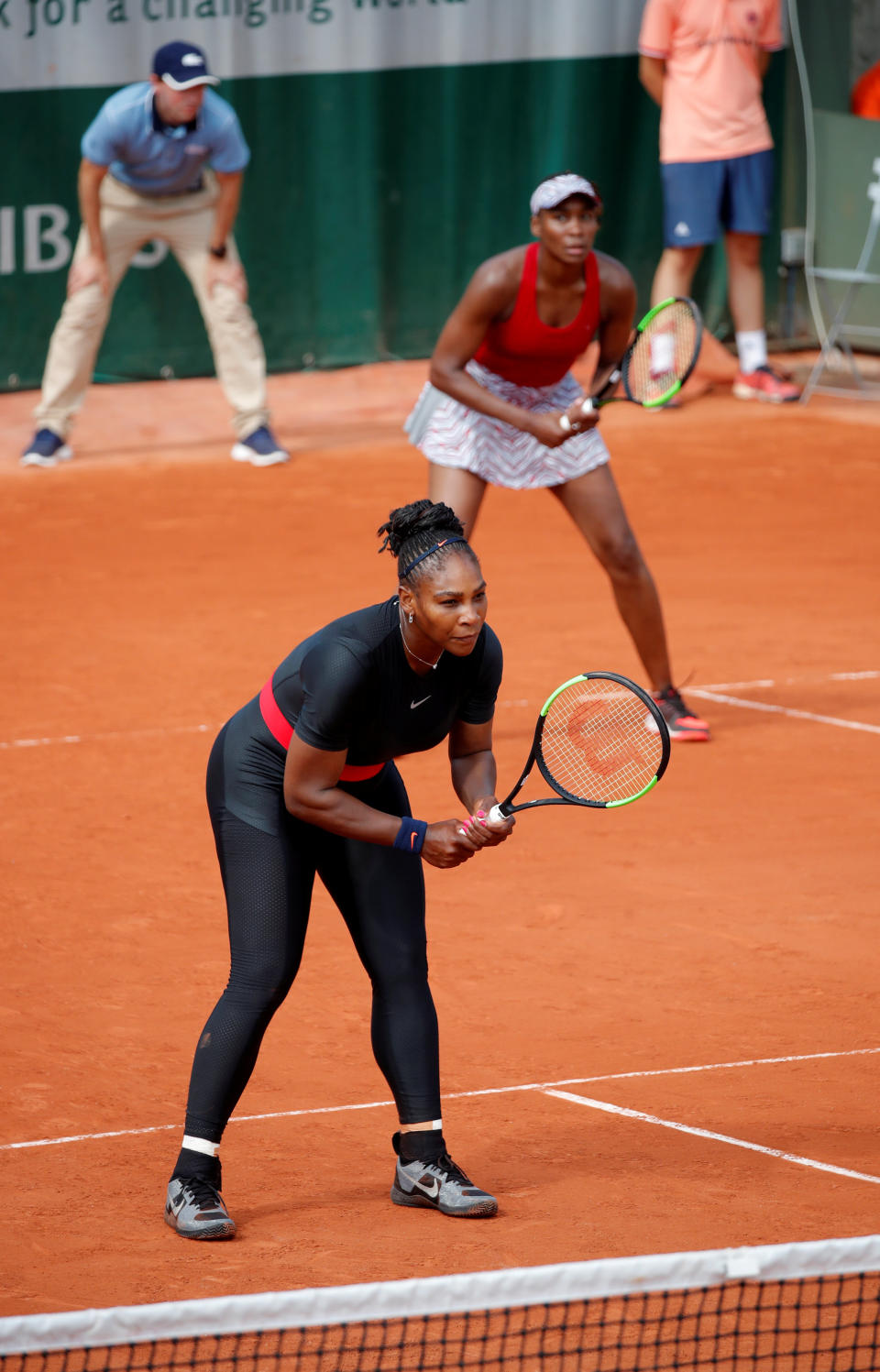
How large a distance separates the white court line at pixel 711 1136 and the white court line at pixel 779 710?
3.12 metres

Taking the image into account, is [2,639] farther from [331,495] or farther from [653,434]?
[653,434]

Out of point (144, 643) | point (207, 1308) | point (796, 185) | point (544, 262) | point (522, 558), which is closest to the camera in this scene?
point (207, 1308)

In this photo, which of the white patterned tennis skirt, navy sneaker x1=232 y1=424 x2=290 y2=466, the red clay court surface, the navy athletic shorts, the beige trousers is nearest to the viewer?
the red clay court surface

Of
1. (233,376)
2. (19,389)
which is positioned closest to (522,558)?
(233,376)

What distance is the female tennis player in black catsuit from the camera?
394 centimetres

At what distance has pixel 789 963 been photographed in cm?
557

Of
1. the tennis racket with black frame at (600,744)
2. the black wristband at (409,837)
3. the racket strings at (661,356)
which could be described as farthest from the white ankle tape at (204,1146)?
the racket strings at (661,356)

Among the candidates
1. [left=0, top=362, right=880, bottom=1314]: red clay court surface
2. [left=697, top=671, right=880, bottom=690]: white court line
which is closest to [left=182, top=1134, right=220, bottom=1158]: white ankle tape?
[left=0, top=362, right=880, bottom=1314]: red clay court surface

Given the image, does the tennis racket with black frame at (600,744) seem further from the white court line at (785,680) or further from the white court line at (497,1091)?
the white court line at (785,680)

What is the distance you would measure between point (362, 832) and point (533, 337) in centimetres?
318

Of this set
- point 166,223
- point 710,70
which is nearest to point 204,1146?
point 166,223

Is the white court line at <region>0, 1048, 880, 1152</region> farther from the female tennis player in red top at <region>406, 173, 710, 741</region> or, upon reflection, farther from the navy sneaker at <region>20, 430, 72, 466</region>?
the navy sneaker at <region>20, 430, 72, 466</region>

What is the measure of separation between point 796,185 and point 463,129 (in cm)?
255

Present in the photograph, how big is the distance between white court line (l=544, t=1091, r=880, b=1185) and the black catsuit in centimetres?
68
